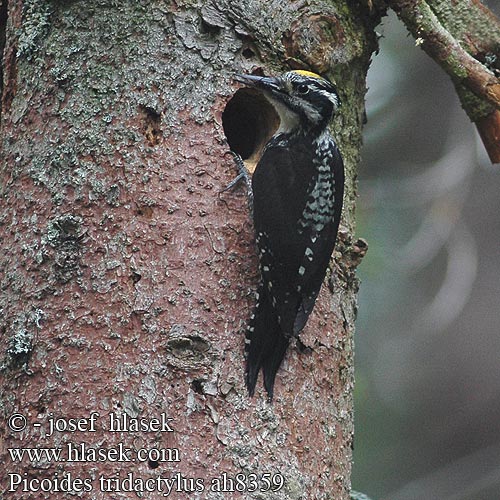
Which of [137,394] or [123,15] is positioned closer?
[137,394]

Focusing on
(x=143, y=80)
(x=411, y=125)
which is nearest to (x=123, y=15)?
(x=143, y=80)

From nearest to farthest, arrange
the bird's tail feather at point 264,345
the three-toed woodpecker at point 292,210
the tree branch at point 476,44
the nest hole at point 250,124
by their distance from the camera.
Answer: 1. the bird's tail feather at point 264,345
2. the three-toed woodpecker at point 292,210
3. the nest hole at point 250,124
4. the tree branch at point 476,44

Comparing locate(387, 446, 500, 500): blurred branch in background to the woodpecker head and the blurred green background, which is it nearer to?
the blurred green background

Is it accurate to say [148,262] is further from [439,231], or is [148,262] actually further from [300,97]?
[439,231]

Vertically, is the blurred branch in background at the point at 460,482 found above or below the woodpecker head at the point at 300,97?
below

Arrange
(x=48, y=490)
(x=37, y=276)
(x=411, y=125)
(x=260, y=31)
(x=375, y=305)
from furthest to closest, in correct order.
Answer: (x=411, y=125) → (x=375, y=305) → (x=260, y=31) → (x=37, y=276) → (x=48, y=490)

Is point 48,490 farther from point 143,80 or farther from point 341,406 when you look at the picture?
point 143,80

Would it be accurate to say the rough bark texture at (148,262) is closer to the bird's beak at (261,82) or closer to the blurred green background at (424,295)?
the bird's beak at (261,82)

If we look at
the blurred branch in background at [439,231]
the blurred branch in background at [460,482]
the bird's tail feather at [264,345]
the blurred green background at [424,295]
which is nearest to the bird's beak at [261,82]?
the bird's tail feather at [264,345]
